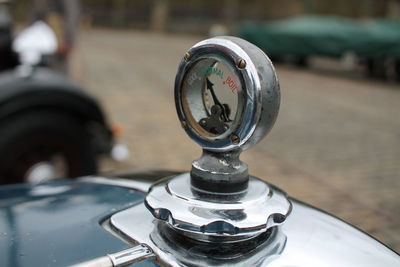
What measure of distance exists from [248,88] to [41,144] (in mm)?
2535

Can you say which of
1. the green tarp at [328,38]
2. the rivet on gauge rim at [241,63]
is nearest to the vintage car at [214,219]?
the rivet on gauge rim at [241,63]

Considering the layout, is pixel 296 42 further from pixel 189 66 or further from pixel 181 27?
pixel 181 27

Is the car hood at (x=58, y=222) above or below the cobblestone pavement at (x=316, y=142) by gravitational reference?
above

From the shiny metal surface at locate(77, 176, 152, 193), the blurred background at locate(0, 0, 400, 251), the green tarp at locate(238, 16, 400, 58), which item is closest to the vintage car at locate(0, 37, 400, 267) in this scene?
the shiny metal surface at locate(77, 176, 152, 193)

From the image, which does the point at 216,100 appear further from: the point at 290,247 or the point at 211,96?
the point at 290,247

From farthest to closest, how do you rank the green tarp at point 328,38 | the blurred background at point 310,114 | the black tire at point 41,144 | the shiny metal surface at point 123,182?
the green tarp at point 328,38 → the blurred background at point 310,114 → the black tire at point 41,144 → the shiny metal surface at point 123,182

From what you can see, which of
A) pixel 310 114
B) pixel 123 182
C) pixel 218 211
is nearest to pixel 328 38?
pixel 310 114

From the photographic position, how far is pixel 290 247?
105cm

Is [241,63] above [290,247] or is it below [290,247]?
above

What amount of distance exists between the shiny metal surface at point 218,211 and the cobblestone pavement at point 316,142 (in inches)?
A: 102

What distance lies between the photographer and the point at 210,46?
970 millimetres

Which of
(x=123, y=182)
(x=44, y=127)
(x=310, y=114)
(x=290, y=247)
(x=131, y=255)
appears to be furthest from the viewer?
(x=310, y=114)

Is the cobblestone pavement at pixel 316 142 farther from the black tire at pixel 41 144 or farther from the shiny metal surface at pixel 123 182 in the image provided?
the shiny metal surface at pixel 123 182

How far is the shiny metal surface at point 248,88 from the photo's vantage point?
94cm
